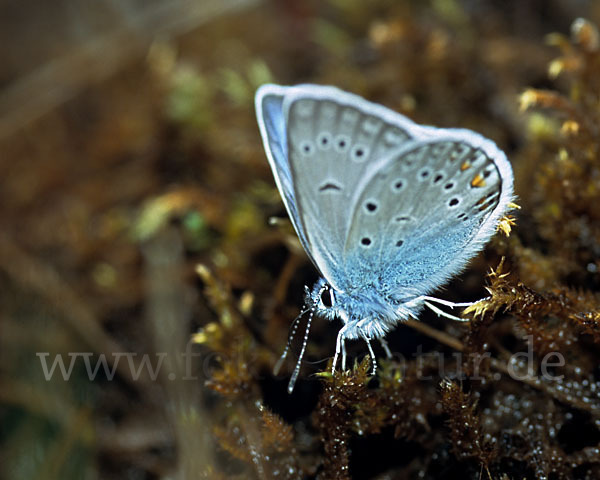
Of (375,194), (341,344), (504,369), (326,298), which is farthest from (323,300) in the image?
(504,369)

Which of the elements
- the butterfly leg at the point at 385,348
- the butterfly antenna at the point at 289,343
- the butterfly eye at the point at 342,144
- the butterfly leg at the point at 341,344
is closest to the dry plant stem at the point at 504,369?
the butterfly leg at the point at 385,348

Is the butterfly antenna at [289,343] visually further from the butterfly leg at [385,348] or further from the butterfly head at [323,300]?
the butterfly leg at [385,348]

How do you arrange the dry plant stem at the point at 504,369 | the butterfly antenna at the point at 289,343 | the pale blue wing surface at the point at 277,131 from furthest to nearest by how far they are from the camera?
the butterfly antenna at the point at 289,343, the pale blue wing surface at the point at 277,131, the dry plant stem at the point at 504,369

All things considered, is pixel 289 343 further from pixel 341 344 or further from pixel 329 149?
pixel 329 149

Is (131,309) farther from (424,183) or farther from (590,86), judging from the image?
(590,86)

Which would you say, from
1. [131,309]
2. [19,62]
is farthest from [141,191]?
[19,62]

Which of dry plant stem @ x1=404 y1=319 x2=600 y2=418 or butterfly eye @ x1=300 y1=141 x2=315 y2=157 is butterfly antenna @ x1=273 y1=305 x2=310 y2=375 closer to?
dry plant stem @ x1=404 y1=319 x2=600 y2=418

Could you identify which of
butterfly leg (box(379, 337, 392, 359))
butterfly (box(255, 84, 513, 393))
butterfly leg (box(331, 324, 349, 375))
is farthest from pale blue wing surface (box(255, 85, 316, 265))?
butterfly leg (box(379, 337, 392, 359))
